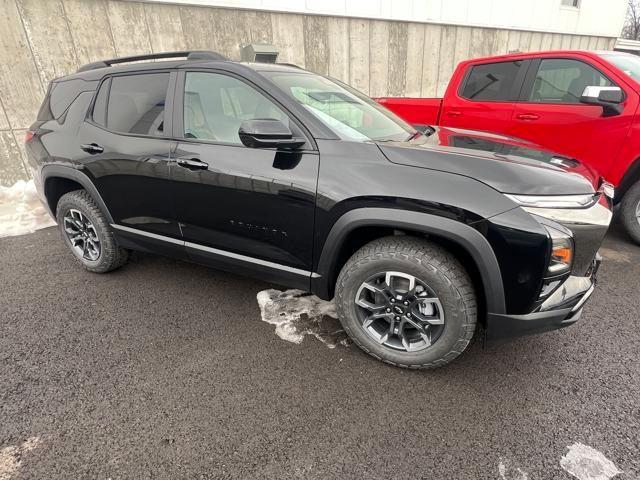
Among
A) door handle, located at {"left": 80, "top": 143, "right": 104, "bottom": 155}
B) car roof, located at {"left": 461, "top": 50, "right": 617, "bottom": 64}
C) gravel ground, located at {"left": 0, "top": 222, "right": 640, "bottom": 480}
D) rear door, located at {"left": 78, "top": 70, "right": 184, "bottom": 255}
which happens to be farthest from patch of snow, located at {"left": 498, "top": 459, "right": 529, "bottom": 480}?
car roof, located at {"left": 461, "top": 50, "right": 617, "bottom": 64}

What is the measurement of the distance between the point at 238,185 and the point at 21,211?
15.4 feet

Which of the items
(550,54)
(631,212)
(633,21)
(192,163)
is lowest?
(631,212)

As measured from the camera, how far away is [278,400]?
2041mm

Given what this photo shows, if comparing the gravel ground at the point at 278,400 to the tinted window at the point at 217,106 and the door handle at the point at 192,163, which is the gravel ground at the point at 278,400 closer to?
the door handle at the point at 192,163

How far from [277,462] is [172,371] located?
924 millimetres

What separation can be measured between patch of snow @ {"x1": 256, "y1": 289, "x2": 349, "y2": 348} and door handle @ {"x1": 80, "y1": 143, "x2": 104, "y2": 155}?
169 centimetres

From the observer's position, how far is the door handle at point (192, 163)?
2.43 meters

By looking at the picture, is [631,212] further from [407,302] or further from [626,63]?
[407,302]

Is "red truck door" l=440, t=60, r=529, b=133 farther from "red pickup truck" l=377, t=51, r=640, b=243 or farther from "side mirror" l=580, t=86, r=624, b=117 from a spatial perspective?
"side mirror" l=580, t=86, r=624, b=117

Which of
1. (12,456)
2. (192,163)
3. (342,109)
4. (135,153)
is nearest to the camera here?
(12,456)

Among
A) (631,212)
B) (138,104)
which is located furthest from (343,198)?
(631,212)

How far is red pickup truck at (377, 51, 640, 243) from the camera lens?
3.45 meters

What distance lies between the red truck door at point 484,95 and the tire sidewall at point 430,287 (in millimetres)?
3055

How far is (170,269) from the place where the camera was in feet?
11.6
